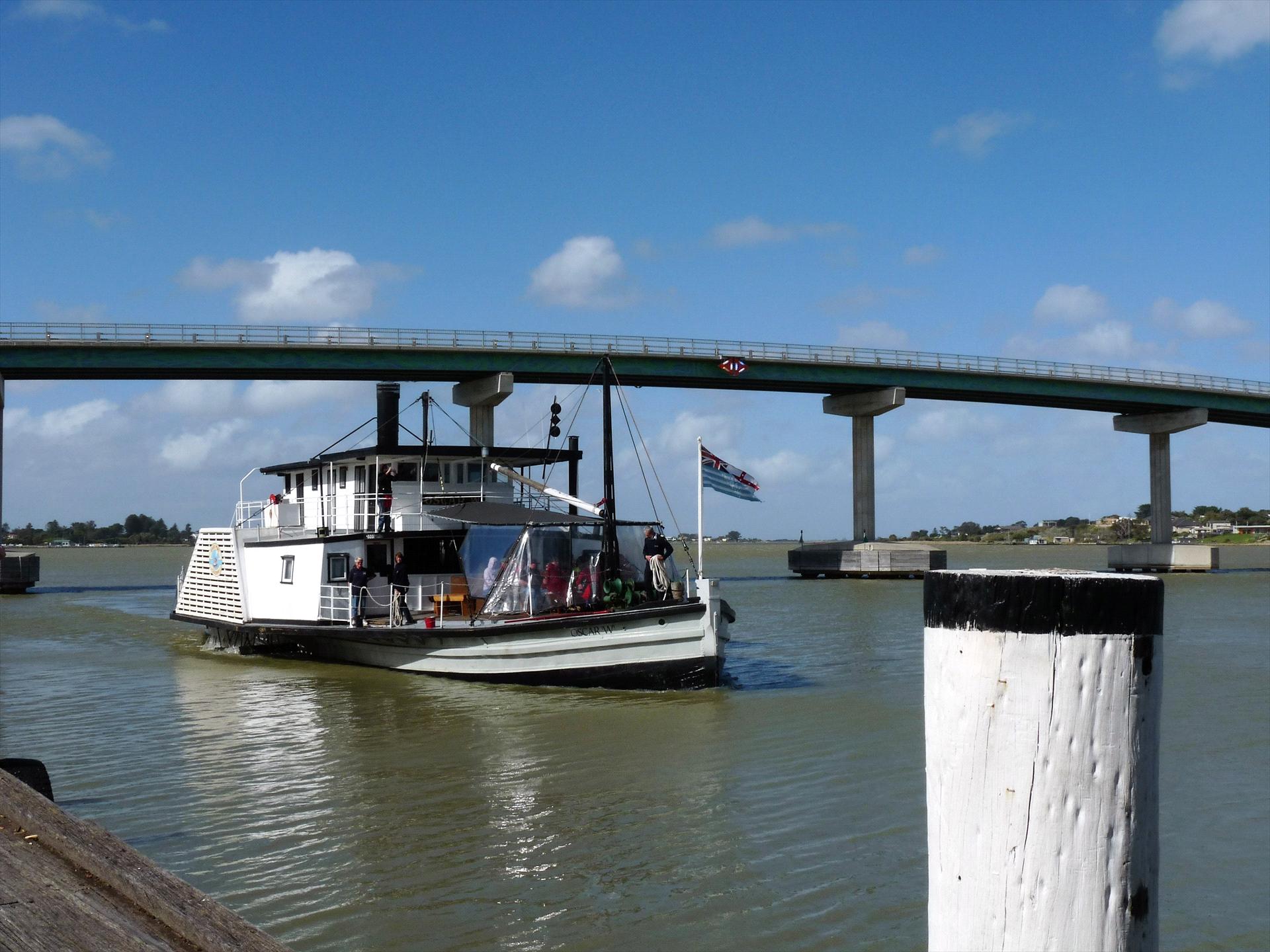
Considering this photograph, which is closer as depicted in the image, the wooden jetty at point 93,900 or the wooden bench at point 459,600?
the wooden jetty at point 93,900

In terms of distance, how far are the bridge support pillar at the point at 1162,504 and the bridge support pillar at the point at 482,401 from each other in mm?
44314

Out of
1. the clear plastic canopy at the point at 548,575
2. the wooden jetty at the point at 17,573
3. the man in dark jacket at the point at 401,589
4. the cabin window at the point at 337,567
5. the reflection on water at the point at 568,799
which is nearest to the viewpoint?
the reflection on water at the point at 568,799

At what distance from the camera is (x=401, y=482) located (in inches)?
956

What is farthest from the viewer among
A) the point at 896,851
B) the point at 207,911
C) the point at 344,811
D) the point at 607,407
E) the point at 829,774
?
the point at 607,407

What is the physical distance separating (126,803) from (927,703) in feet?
38.2

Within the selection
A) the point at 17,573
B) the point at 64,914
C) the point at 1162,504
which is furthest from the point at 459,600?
the point at 1162,504

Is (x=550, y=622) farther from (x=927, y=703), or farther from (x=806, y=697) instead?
(x=927, y=703)

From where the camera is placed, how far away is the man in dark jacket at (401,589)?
21.5 m

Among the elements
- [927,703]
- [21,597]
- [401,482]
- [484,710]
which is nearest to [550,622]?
[484,710]

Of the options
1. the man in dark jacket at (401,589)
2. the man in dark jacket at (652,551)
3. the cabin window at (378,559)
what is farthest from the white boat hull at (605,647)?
the cabin window at (378,559)

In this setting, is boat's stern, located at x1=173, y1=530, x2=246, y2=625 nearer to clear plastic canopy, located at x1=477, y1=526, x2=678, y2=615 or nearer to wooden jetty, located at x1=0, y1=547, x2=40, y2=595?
clear plastic canopy, located at x1=477, y1=526, x2=678, y2=615

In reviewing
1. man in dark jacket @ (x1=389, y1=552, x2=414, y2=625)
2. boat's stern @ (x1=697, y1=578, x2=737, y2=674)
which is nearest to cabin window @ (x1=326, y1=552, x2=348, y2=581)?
man in dark jacket @ (x1=389, y1=552, x2=414, y2=625)

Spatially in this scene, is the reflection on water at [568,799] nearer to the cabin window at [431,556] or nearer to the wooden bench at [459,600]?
the wooden bench at [459,600]

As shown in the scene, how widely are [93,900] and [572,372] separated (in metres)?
55.1
